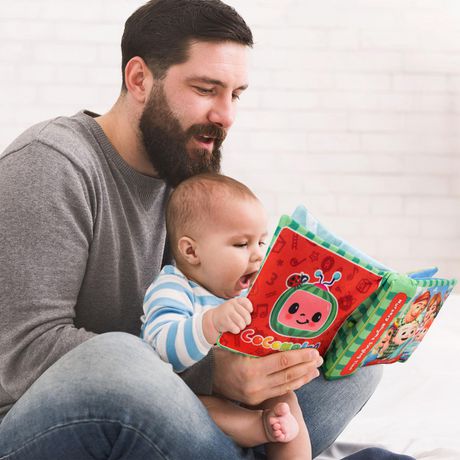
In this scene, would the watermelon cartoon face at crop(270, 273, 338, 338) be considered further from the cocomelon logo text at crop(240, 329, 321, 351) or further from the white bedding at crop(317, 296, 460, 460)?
the white bedding at crop(317, 296, 460, 460)

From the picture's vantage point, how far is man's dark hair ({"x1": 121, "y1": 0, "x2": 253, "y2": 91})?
1.70 m

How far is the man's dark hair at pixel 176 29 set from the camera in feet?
5.56

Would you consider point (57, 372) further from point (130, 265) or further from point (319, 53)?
point (319, 53)

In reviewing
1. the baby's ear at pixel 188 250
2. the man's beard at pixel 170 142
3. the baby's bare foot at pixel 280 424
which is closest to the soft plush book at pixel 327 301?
the baby's bare foot at pixel 280 424

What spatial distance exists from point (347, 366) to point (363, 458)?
191 millimetres

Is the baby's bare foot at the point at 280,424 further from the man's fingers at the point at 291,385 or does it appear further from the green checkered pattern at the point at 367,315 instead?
the green checkered pattern at the point at 367,315

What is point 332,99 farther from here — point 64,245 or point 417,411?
point 64,245

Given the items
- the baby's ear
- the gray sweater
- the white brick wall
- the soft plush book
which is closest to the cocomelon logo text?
the soft plush book

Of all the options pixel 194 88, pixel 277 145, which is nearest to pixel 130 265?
pixel 194 88

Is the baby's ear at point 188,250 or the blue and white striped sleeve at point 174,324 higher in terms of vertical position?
the baby's ear at point 188,250

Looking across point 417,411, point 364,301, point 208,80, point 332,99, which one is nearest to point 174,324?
point 364,301

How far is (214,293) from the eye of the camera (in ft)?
4.82

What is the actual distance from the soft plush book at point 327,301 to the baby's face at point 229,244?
0.31 feet

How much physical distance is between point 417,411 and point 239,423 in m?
0.84
